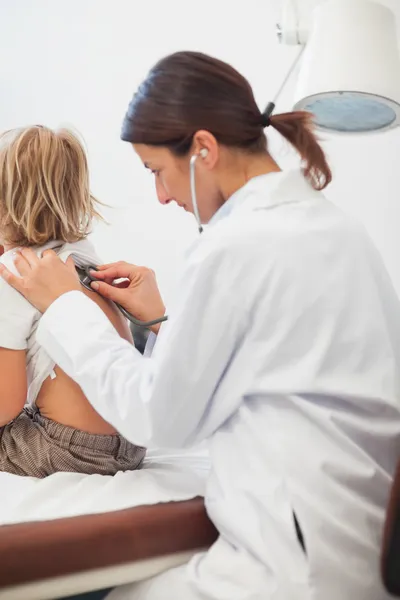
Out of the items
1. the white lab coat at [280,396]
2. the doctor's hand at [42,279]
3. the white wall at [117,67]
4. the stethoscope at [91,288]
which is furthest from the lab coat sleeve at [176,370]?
the white wall at [117,67]

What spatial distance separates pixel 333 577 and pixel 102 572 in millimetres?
309

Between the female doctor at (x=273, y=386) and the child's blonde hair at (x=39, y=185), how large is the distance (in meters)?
0.31

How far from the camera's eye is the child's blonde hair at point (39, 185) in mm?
1281

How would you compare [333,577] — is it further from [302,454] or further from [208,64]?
[208,64]

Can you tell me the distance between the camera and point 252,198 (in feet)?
3.44

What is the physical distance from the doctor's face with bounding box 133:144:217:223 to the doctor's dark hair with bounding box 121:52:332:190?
0.02 metres

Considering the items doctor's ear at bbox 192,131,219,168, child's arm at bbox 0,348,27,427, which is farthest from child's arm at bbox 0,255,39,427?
doctor's ear at bbox 192,131,219,168

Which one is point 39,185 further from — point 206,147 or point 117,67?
point 117,67

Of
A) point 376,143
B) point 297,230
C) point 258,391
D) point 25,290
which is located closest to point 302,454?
point 258,391

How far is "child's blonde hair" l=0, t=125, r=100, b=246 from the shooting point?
128 centimetres

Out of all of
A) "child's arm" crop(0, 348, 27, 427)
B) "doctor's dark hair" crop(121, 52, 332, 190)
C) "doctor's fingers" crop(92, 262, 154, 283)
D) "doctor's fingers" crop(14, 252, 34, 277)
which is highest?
"doctor's dark hair" crop(121, 52, 332, 190)

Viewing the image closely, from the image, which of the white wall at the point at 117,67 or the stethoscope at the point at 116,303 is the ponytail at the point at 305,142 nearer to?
the stethoscope at the point at 116,303

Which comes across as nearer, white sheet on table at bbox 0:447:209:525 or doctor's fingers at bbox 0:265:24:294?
white sheet on table at bbox 0:447:209:525

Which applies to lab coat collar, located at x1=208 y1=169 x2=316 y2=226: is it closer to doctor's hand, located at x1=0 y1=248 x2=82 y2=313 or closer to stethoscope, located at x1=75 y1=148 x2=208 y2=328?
stethoscope, located at x1=75 y1=148 x2=208 y2=328
